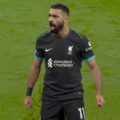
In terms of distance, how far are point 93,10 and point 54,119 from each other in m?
7.49

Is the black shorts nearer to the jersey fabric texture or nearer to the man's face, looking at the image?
the jersey fabric texture

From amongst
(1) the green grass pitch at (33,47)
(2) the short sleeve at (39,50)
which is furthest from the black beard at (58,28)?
(1) the green grass pitch at (33,47)

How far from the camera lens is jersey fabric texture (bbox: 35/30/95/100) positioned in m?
4.10

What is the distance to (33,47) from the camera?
920 centimetres

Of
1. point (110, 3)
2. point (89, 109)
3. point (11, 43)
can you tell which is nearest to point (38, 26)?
point (11, 43)

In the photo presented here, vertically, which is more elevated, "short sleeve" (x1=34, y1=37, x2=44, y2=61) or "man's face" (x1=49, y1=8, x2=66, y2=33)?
"man's face" (x1=49, y1=8, x2=66, y2=33)

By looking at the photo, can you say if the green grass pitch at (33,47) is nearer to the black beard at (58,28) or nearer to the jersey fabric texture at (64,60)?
the jersey fabric texture at (64,60)

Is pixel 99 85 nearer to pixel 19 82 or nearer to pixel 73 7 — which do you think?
pixel 19 82

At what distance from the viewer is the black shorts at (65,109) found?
415cm

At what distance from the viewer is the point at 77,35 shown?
415 centimetres

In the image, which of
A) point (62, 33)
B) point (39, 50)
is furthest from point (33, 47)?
point (62, 33)

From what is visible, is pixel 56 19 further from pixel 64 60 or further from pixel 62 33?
pixel 64 60

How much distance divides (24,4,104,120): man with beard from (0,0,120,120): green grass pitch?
1995 mm

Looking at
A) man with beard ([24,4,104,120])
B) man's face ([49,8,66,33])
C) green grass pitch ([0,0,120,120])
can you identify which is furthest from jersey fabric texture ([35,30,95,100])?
green grass pitch ([0,0,120,120])
